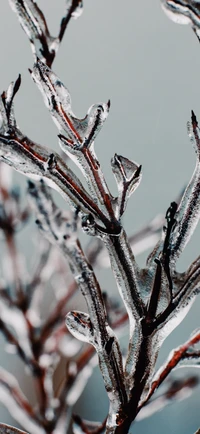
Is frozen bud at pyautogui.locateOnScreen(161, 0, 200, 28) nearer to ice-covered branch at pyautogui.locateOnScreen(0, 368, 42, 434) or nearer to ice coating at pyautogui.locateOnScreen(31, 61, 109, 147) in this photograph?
ice coating at pyautogui.locateOnScreen(31, 61, 109, 147)

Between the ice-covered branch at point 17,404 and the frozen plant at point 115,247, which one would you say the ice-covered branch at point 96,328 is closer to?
the frozen plant at point 115,247

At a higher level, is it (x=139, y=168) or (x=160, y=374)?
(x=139, y=168)

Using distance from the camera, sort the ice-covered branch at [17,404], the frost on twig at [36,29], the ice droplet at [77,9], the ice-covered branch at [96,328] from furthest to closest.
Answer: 1. the ice-covered branch at [17,404]
2. the ice droplet at [77,9]
3. the frost on twig at [36,29]
4. the ice-covered branch at [96,328]

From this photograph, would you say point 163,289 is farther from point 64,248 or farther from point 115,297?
point 115,297

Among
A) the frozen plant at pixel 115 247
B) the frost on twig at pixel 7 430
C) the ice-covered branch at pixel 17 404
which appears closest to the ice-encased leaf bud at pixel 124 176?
the frozen plant at pixel 115 247

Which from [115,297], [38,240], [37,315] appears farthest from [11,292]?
[115,297]

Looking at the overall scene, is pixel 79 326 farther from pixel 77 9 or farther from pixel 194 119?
pixel 77 9

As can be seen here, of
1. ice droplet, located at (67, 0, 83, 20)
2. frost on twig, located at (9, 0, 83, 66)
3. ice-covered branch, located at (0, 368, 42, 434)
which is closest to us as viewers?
frost on twig, located at (9, 0, 83, 66)

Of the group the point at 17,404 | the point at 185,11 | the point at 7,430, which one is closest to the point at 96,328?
the point at 7,430

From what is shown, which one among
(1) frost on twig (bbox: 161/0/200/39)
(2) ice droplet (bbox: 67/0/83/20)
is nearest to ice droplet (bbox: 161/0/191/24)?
(1) frost on twig (bbox: 161/0/200/39)

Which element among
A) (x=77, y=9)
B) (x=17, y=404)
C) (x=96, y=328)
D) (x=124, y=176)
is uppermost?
(x=77, y=9)

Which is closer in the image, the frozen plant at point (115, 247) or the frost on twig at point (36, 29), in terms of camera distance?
the frozen plant at point (115, 247)
